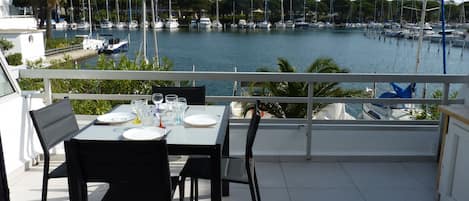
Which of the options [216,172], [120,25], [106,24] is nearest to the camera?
[216,172]

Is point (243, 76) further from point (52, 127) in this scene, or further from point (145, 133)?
point (52, 127)

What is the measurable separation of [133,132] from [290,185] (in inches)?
59.9

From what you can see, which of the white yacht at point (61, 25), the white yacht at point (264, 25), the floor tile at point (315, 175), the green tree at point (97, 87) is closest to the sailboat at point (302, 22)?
the white yacht at point (264, 25)

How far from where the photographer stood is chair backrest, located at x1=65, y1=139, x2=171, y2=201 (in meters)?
1.91

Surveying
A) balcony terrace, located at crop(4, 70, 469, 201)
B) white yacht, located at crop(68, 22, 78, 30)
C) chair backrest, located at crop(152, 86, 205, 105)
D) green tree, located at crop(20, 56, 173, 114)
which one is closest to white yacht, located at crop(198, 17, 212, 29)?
white yacht, located at crop(68, 22, 78, 30)

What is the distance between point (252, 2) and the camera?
4428 centimetres

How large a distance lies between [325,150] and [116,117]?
7.04ft

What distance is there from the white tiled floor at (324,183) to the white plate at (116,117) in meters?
0.75

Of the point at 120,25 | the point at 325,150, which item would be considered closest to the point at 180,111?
the point at 325,150

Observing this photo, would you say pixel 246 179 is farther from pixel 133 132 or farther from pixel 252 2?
pixel 252 2

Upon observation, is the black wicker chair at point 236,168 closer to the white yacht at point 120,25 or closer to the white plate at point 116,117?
the white plate at point 116,117

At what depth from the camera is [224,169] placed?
104 inches

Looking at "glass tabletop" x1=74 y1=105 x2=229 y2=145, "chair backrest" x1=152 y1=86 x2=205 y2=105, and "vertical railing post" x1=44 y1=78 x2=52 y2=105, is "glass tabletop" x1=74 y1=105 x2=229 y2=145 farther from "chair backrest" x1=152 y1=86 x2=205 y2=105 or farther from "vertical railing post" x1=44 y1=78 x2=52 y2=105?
"vertical railing post" x1=44 y1=78 x2=52 y2=105

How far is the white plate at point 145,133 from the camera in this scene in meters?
2.29
